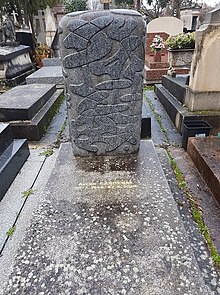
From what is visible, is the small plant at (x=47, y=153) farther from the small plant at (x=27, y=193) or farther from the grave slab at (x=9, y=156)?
the small plant at (x=27, y=193)

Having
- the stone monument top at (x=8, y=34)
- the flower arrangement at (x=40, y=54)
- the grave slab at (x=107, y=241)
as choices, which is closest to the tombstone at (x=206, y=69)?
the grave slab at (x=107, y=241)

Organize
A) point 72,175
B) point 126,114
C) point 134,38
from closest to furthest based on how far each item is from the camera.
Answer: point 134,38, point 72,175, point 126,114

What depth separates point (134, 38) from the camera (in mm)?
2117

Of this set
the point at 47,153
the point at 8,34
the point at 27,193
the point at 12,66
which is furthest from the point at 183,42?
the point at 8,34

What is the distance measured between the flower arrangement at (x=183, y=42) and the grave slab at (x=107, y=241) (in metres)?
4.75

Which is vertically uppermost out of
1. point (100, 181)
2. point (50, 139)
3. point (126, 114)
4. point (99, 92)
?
point (99, 92)

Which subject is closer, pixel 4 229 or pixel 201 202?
pixel 4 229

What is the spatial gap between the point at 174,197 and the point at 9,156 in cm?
184

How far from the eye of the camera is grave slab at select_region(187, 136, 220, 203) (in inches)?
89.2

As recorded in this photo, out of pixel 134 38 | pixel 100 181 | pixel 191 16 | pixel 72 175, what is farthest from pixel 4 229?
pixel 191 16

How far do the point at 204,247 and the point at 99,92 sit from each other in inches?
64.4

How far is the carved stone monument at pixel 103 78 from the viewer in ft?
6.75

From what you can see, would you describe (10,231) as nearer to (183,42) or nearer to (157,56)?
(183,42)

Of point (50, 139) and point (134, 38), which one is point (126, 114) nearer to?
point (134, 38)
